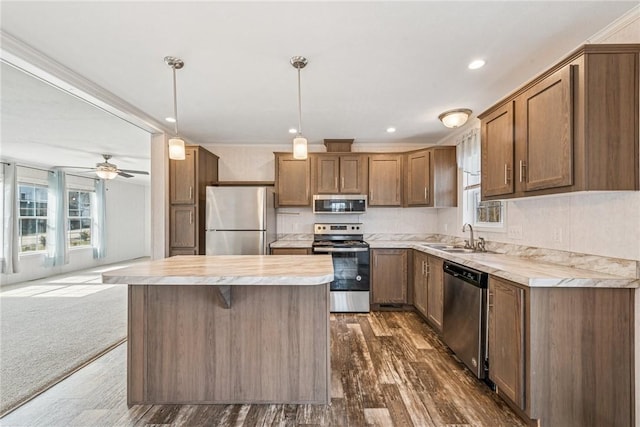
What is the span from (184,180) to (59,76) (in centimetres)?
169

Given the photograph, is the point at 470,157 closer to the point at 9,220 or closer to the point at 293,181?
the point at 293,181

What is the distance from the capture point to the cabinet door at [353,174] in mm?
4156

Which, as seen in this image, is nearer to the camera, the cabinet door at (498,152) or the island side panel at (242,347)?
the island side panel at (242,347)

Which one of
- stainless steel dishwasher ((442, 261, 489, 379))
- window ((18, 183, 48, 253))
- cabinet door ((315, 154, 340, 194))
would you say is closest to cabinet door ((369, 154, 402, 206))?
cabinet door ((315, 154, 340, 194))

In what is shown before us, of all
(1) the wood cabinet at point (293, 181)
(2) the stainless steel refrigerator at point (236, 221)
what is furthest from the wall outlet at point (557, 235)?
(2) the stainless steel refrigerator at point (236, 221)

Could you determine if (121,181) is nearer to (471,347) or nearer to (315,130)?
(315,130)

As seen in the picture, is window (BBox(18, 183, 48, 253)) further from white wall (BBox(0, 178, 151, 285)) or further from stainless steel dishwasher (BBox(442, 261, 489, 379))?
stainless steel dishwasher (BBox(442, 261, 489, 379))

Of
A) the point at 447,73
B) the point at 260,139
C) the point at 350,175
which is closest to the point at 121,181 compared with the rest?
the point at 260,139

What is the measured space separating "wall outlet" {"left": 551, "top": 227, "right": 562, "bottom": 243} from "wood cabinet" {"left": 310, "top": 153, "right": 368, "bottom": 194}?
2360mm

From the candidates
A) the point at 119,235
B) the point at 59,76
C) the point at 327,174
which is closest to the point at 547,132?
the point at 327,174

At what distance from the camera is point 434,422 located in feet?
5.80

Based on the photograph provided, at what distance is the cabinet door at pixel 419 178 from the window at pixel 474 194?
44cm

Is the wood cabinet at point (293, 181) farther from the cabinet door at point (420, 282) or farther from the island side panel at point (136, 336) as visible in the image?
the island side panel at point (136, 336)

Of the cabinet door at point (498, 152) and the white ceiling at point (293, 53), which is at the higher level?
the white ceiling at point (293, 53)
